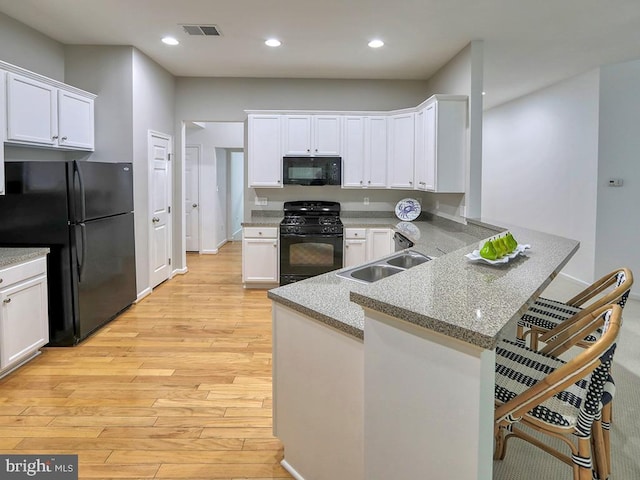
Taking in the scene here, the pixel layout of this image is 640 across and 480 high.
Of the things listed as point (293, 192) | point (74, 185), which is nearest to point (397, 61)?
point (293, 192)

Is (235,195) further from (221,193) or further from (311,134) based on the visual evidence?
(311,134)

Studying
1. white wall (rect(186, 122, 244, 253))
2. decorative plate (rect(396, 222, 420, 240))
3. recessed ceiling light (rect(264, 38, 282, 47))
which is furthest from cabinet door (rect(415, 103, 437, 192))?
white wall (rect(186, 122, 244, 253))

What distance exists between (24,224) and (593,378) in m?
3.83

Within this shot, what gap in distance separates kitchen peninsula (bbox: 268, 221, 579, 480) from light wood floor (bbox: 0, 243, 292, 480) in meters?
0.47

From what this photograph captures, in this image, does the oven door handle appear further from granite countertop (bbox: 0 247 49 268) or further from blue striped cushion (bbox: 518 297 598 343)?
blue striped cushion (bbox: 518 297 598 343)

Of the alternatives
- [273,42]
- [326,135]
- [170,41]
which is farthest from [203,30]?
[326,135]

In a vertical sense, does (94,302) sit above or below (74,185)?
below

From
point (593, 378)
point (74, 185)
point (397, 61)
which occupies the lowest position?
point (593, 378)

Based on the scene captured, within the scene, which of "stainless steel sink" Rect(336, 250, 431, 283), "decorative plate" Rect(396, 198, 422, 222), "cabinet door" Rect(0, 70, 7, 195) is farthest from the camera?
"decorative plate" Rect(396, 198, 422, 222)

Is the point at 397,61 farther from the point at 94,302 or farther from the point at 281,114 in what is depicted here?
the point at 94,302

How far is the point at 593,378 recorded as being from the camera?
4.57 ft

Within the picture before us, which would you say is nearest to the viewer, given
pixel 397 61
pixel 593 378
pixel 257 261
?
pixel 593 378

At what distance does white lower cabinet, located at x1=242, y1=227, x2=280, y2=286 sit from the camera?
544 cm

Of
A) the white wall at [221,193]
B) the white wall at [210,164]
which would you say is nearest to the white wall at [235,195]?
the white wall at [221,193]
